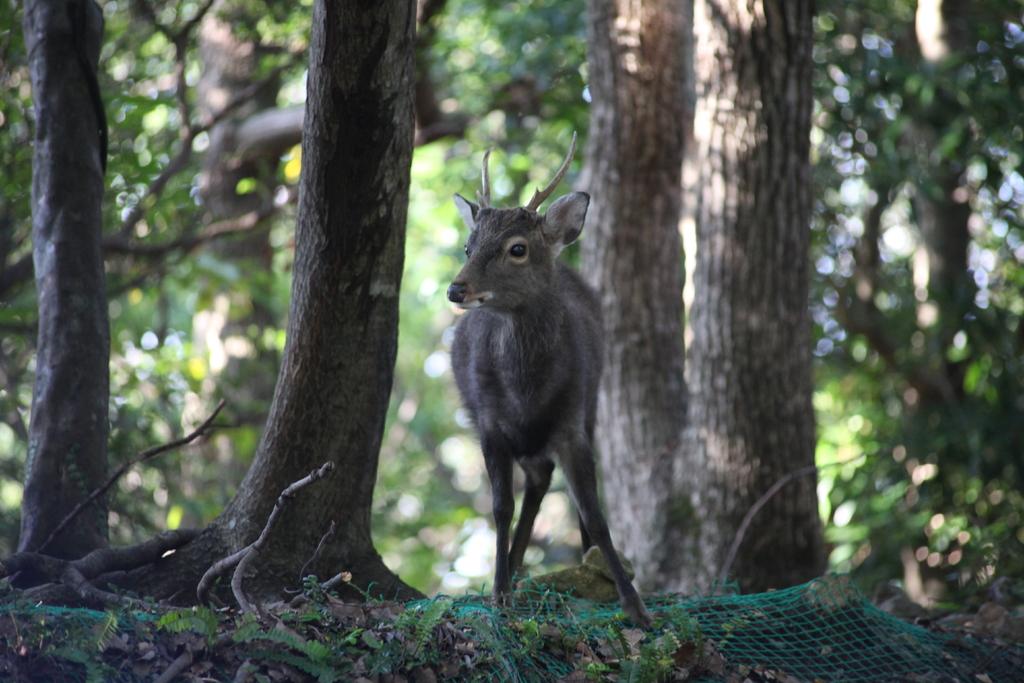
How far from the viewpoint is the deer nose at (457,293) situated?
470 centimetres

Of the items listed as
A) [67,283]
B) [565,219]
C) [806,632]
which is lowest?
[806,632]

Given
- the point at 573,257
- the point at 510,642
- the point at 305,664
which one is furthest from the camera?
the point at 573,257

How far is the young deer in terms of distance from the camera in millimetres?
4992

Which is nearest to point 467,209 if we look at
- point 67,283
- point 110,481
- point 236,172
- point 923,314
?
point 67,283

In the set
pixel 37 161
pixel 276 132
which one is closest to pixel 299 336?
pixel 37 161

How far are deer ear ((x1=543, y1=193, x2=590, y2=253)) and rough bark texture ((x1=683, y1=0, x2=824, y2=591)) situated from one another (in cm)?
172

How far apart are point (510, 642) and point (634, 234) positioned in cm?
419

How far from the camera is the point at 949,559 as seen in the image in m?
8.66

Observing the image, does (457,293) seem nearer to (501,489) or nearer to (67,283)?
(501,489)

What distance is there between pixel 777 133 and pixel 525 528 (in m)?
3.02

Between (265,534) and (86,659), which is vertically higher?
(265,534)

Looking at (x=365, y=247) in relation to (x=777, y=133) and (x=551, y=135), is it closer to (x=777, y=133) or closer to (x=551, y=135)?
(x=777, y=133)

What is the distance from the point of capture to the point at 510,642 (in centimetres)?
422

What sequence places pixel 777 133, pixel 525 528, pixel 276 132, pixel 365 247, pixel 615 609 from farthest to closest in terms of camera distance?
pixel 276 132, pixel 777 133, pixel 525 528, pixel 615 609, pixel 365 247
